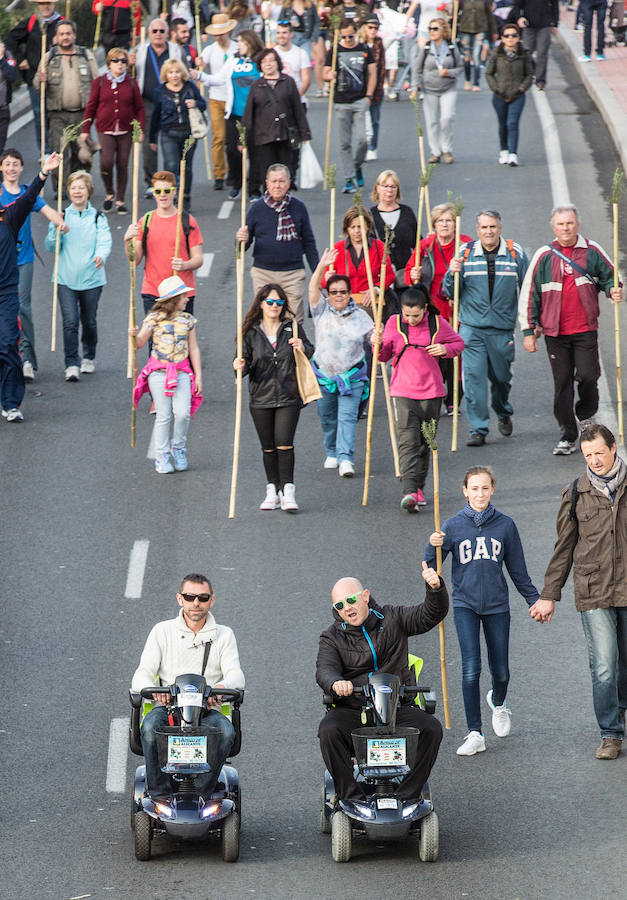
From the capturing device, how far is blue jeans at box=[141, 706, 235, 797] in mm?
9289

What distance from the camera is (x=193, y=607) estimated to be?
384 inches

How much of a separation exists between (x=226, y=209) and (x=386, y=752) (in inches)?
618

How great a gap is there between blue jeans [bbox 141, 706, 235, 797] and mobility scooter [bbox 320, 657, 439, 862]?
2.16 feet

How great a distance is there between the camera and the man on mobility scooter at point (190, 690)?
930 centimetres

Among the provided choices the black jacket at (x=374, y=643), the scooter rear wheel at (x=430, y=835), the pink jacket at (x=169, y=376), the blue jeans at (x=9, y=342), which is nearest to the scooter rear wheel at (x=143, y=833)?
the black jacket at (x=374, y=643)

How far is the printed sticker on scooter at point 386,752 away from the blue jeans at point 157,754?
76 cm

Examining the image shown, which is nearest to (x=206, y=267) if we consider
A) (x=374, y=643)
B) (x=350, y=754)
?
(x=374, y=643)

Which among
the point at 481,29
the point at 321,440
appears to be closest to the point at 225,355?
the point at 321,440

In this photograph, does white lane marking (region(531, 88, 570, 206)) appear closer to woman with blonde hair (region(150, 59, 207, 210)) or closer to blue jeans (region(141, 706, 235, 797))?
woman with blonde hair (region(150, 59, 207, 210))

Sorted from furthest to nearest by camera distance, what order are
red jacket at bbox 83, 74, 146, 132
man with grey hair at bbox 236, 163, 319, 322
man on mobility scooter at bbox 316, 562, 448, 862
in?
red jacket at bbox 83, 74, 146, 132
man with grey hair at bbox 236, 163, 319, 322
man on mobility scooter at bbox 316, 562, 448, 862

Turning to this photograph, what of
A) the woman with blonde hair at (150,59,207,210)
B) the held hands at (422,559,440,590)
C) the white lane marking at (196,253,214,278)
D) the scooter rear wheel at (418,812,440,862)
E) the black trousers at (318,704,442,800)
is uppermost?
the held hands at (422,559,440,590)

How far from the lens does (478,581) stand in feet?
35.2

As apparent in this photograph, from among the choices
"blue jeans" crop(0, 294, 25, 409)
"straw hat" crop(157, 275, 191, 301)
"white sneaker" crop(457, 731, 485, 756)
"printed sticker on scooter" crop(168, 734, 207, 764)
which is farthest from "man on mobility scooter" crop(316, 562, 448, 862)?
"blue jeans" crop(0, 294, 25, 409)

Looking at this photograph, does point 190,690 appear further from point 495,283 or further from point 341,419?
point 495,283
